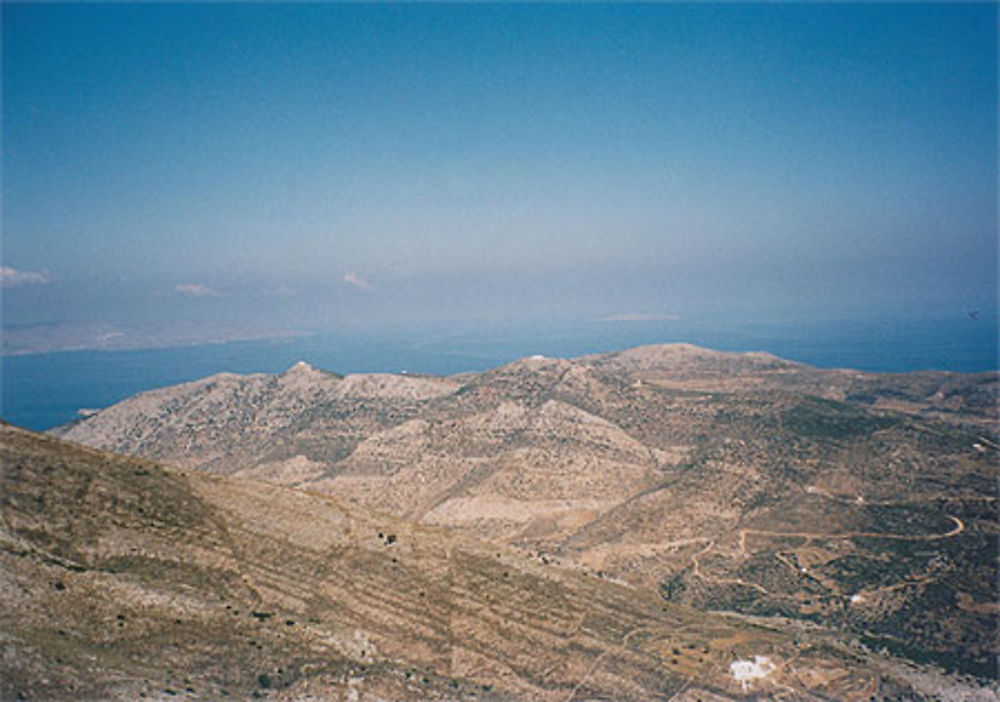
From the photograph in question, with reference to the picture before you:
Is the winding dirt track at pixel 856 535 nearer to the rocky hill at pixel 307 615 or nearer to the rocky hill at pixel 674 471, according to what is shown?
the rocky hill at pixel 674 471

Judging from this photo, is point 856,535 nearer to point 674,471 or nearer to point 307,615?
point 674,471

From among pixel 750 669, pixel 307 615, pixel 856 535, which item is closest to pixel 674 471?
pixel 856 535

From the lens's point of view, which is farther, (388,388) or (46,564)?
(388,388)

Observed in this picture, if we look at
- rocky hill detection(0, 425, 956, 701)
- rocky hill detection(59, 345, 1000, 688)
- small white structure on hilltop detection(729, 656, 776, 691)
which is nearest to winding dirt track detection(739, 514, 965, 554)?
rocky hill detection(59, 345, 1000, 688)

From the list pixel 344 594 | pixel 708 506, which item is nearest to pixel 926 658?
pixel 708 506

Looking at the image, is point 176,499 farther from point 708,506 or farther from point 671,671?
point 708,506

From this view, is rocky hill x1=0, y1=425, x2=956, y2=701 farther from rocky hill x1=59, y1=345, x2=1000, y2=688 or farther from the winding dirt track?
the winding dirt track
